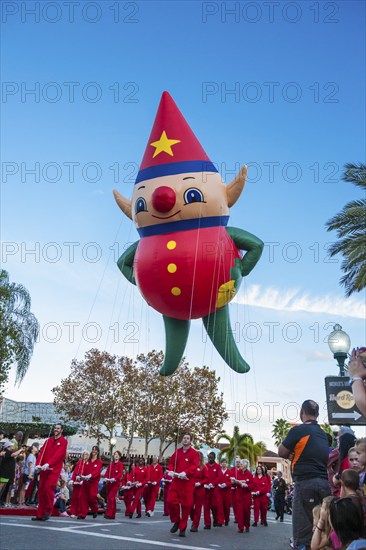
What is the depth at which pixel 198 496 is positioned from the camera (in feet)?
39.8

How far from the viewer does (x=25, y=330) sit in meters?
29.2

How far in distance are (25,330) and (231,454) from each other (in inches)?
1468

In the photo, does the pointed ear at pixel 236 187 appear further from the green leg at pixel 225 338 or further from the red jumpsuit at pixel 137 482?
the red jumpsuit at pixel 137 482

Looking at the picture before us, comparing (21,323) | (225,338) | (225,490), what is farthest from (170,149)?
(21,323)

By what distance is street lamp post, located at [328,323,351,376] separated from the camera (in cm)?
974

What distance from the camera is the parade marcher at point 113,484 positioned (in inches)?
486

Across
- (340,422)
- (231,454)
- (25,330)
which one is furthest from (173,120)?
(231,454)

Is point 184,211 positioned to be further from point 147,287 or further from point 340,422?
point 340,422

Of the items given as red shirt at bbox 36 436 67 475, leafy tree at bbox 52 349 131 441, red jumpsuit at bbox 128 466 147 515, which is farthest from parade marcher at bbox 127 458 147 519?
leafy tree at bbox 52 349 131 441

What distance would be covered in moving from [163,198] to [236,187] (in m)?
1.77

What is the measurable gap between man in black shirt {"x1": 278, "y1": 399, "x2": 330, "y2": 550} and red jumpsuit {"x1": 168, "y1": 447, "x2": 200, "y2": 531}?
5.13m

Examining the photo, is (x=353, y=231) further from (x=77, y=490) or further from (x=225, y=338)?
(x=77, y=490)

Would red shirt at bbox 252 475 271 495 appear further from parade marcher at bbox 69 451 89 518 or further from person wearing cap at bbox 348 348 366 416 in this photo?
person wearing cap at bbox 348 348 366 416

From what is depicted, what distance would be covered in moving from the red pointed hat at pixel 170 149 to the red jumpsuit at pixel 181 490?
5.99 meters
